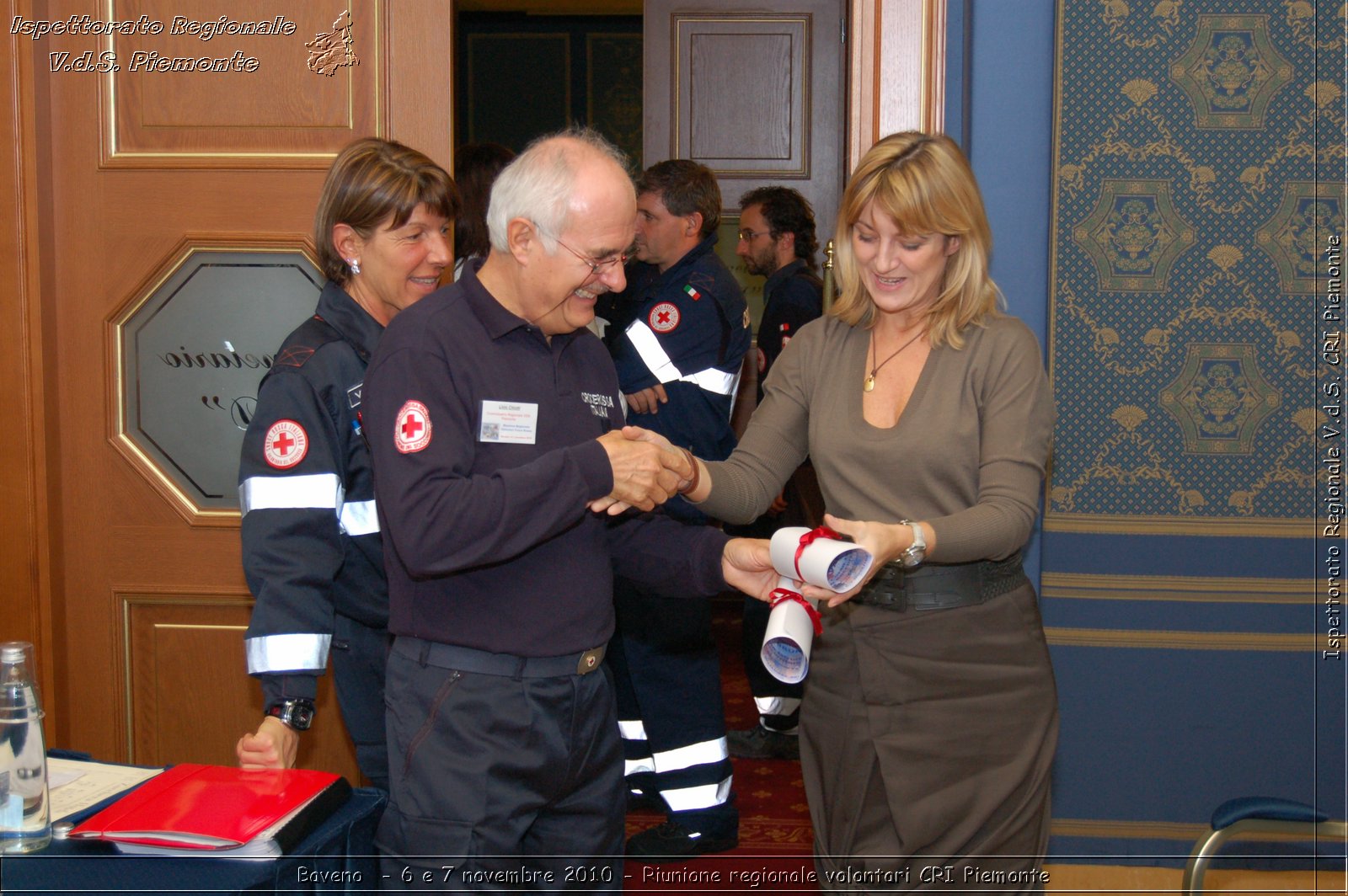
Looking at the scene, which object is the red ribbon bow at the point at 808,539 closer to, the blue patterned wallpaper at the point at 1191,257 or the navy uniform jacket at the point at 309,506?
the navy uniform jacket at the point at 309,506

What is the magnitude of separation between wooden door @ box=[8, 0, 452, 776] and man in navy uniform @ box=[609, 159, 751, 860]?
34.5 inches

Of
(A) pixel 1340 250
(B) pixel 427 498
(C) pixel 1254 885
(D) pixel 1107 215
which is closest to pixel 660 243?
(D) pixel 1107 215

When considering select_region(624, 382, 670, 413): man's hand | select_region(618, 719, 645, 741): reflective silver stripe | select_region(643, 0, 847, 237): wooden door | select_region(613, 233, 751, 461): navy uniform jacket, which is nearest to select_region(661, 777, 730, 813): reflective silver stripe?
select_region(618, 719, 645, 741): reflective silver stripe

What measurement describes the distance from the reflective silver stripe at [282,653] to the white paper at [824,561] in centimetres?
80

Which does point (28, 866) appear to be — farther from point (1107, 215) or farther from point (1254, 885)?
point (1254, 885)

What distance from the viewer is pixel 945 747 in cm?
202

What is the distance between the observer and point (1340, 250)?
291 centimetres

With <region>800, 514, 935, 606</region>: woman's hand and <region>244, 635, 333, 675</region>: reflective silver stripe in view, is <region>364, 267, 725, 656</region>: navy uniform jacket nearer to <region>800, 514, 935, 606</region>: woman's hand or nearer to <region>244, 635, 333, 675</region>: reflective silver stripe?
<region>244, 635, 333, 675</region>: reflective silver stripe

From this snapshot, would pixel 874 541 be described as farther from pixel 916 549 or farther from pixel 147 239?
pixel 147 239

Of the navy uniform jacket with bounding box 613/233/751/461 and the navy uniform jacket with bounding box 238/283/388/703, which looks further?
the navy uniform jacket with bounding box 613/233/751/461

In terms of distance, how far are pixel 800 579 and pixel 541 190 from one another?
0.77 meters

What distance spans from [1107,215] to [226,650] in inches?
104

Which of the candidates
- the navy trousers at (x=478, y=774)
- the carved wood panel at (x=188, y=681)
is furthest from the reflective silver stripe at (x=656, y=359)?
the navy trousers at (x=478, y=774)

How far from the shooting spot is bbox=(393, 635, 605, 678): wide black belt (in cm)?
176
